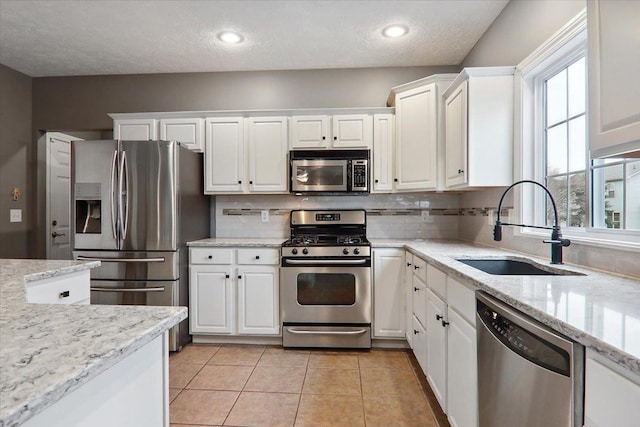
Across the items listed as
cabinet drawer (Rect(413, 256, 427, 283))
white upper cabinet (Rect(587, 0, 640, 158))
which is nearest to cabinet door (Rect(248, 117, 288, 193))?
cabinet drawer (Rect(413, 256, 427, 283))

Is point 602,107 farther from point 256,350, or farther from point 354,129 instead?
point 256,350

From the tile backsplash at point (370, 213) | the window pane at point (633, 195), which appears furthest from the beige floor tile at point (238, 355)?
the window pane at point (633, 195)

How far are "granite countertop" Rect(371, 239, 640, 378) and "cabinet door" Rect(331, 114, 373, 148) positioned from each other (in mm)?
1738

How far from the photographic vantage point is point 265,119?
310 centimetres

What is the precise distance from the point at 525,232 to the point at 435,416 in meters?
1.25

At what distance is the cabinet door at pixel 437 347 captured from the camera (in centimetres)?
175

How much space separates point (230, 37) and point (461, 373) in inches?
114

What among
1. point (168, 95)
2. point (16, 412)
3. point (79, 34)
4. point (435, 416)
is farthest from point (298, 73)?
point (16, 412)

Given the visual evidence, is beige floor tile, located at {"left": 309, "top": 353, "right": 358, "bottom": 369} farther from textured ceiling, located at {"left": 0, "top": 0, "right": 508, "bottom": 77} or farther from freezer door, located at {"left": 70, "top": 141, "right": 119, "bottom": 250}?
textured ceiling, located at {"left": 0, "top": 0, "right": 508, "bottom": 77}

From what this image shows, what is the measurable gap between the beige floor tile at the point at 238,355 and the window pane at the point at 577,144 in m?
2.51

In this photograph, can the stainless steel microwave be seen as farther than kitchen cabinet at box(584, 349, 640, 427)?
Yes

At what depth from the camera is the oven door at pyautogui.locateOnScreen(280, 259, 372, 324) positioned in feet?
9.00

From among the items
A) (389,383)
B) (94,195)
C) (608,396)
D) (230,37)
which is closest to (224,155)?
(230,37)

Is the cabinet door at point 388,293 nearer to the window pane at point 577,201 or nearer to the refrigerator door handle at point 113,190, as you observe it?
the window pane at point 577,201
